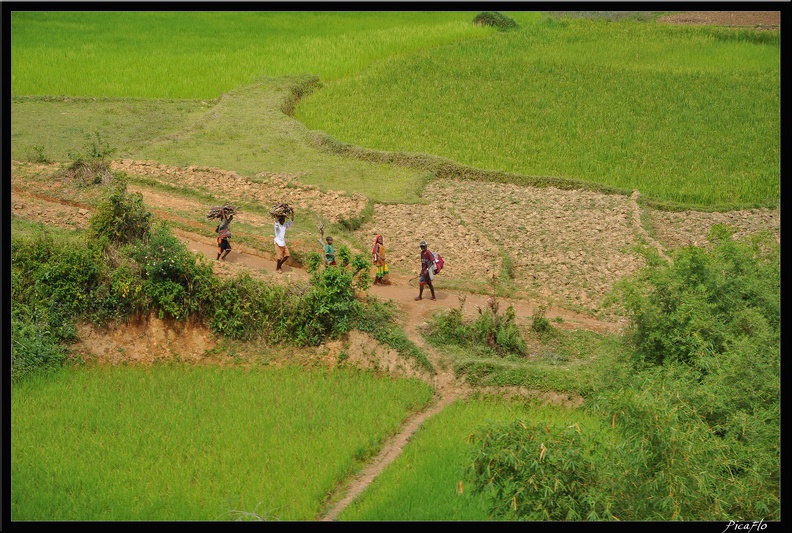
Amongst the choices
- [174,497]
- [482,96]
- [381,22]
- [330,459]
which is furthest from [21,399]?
[381,22]

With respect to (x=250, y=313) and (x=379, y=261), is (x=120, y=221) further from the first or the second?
(x=379, y=261)

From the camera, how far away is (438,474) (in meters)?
8.66

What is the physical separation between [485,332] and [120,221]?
4430 millimetres

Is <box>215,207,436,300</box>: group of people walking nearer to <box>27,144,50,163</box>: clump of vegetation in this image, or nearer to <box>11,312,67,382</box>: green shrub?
<box>11,312,67,382</box>: green shrub

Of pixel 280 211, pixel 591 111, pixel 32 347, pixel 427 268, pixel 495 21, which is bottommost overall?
pixel 32 347

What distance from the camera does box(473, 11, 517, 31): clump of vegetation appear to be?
2719 centimetres

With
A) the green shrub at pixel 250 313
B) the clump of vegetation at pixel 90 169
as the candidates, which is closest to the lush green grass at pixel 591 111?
the clump of vegetation at pixel 90 169

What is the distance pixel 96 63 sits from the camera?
22.6m

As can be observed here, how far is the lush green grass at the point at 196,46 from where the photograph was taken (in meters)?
21.5

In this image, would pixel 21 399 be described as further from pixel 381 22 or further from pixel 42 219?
pixel 381 22

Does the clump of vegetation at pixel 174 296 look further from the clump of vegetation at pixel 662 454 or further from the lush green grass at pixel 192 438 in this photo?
the clump of vegetation at pixel 662 454

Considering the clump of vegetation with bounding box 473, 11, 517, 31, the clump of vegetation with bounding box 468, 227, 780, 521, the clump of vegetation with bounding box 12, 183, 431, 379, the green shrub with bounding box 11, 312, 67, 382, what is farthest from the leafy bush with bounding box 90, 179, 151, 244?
the clump of vegetation with bounding box 473, 11, 517, 31

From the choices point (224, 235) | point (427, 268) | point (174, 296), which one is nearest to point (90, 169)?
point (224, 235)
